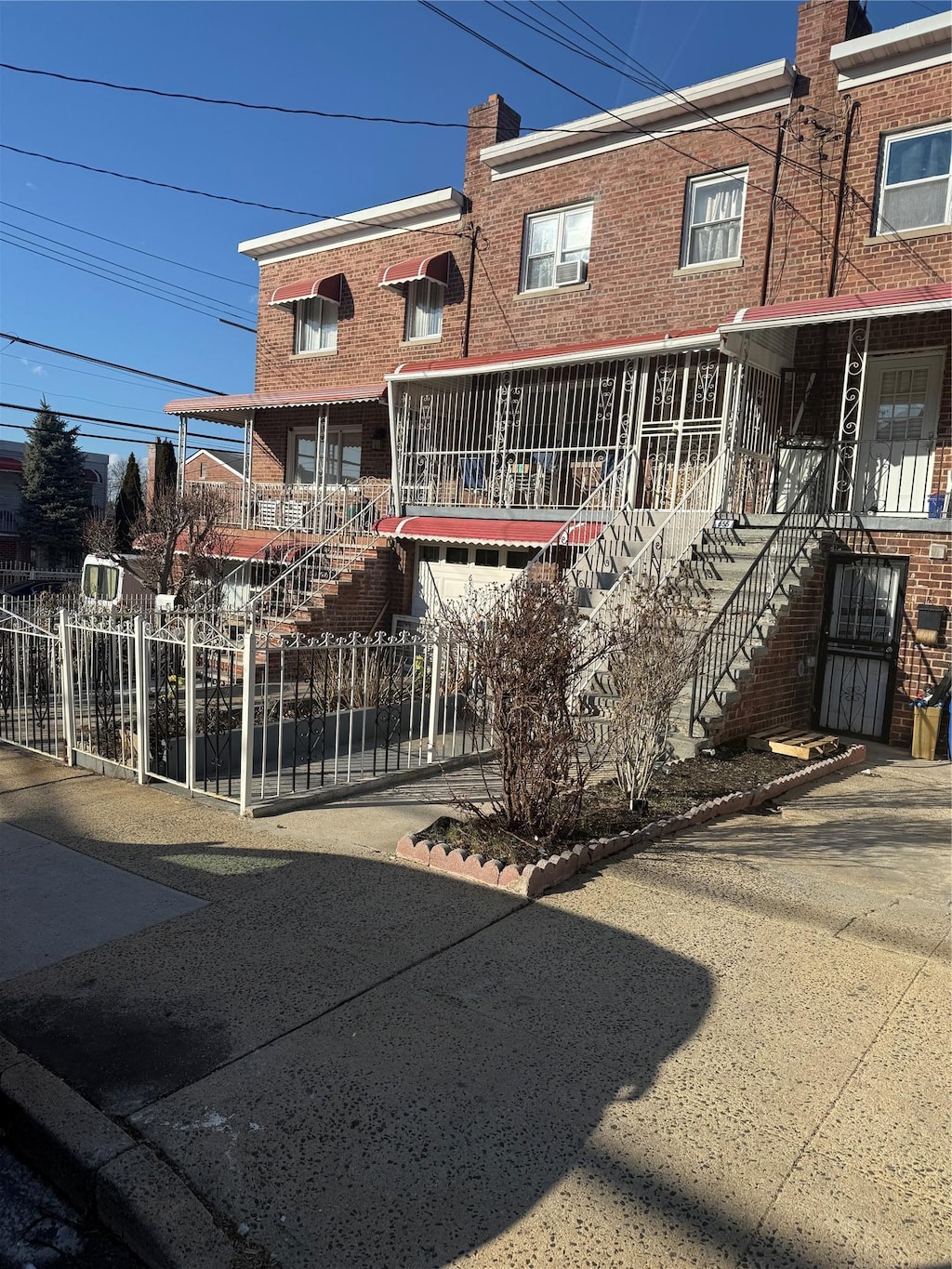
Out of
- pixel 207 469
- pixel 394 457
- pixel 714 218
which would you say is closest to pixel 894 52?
pixel 714 218

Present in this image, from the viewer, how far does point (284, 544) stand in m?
15.2

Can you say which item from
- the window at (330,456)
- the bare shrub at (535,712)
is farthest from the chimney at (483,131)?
Result: the bare shrub at (535,712)

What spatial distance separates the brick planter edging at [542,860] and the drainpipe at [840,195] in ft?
27.3

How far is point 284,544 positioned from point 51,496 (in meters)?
26.8

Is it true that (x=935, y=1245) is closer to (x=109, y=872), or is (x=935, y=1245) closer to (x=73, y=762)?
(x=109, y=872)

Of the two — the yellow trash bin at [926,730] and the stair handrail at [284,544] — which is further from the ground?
the stair handrail at [284,544]

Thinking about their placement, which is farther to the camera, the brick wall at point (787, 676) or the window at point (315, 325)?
the window at point (315, 325)

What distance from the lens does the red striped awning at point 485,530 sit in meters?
11.4

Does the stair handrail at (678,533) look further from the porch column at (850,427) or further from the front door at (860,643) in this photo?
the front door at (860,643)

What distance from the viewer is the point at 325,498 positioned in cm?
1576

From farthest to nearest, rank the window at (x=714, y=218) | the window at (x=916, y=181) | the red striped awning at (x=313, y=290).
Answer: the red striped awning at (x=313, y=290), the window at (x=714, y=218), the window at (x=916, y=181)

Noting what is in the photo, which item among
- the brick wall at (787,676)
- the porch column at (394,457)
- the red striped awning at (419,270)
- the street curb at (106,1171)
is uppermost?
the red striped awning at (419,270)

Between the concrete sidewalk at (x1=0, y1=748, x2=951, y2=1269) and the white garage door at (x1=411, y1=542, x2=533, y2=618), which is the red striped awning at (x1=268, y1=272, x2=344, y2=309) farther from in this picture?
the concrete sidewalk at (x1=0, y1=748, x2=951, y2=1269)

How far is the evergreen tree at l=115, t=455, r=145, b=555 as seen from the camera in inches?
1022
